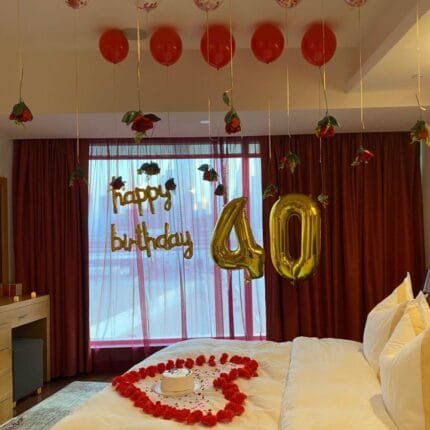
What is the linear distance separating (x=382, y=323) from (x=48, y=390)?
2.90 m

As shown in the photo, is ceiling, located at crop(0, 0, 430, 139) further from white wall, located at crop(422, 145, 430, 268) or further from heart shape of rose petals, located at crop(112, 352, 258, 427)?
heart shape of rose petals, located at crop(112, 352, 258, 427)

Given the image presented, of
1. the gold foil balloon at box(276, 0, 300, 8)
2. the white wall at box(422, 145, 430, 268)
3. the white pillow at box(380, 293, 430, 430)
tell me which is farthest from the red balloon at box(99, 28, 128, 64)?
the white wall at box(422, 145, 430, 268)

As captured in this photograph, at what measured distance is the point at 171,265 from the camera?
183 inches

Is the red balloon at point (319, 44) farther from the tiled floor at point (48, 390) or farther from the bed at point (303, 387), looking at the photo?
the tiled floor at point (48, 390)

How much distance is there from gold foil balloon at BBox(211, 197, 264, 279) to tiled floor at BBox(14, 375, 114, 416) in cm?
261

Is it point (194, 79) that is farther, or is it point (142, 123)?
point (194, 79)

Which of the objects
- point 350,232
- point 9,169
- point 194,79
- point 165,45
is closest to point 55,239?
point 9,169

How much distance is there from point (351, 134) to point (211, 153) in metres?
1.28

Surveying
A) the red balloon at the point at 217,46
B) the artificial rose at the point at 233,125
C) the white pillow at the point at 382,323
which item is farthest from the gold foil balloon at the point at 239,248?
the red balloon at the point at 217,46

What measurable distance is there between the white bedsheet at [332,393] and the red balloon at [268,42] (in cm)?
169

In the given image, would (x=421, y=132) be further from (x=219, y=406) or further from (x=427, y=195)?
(x=427, y=195)

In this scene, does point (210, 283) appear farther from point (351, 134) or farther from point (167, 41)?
point (167, 41)

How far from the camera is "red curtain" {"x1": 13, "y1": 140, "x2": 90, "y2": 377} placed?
4.51 metres

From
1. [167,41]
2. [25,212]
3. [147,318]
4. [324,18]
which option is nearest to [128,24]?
[167,41]
